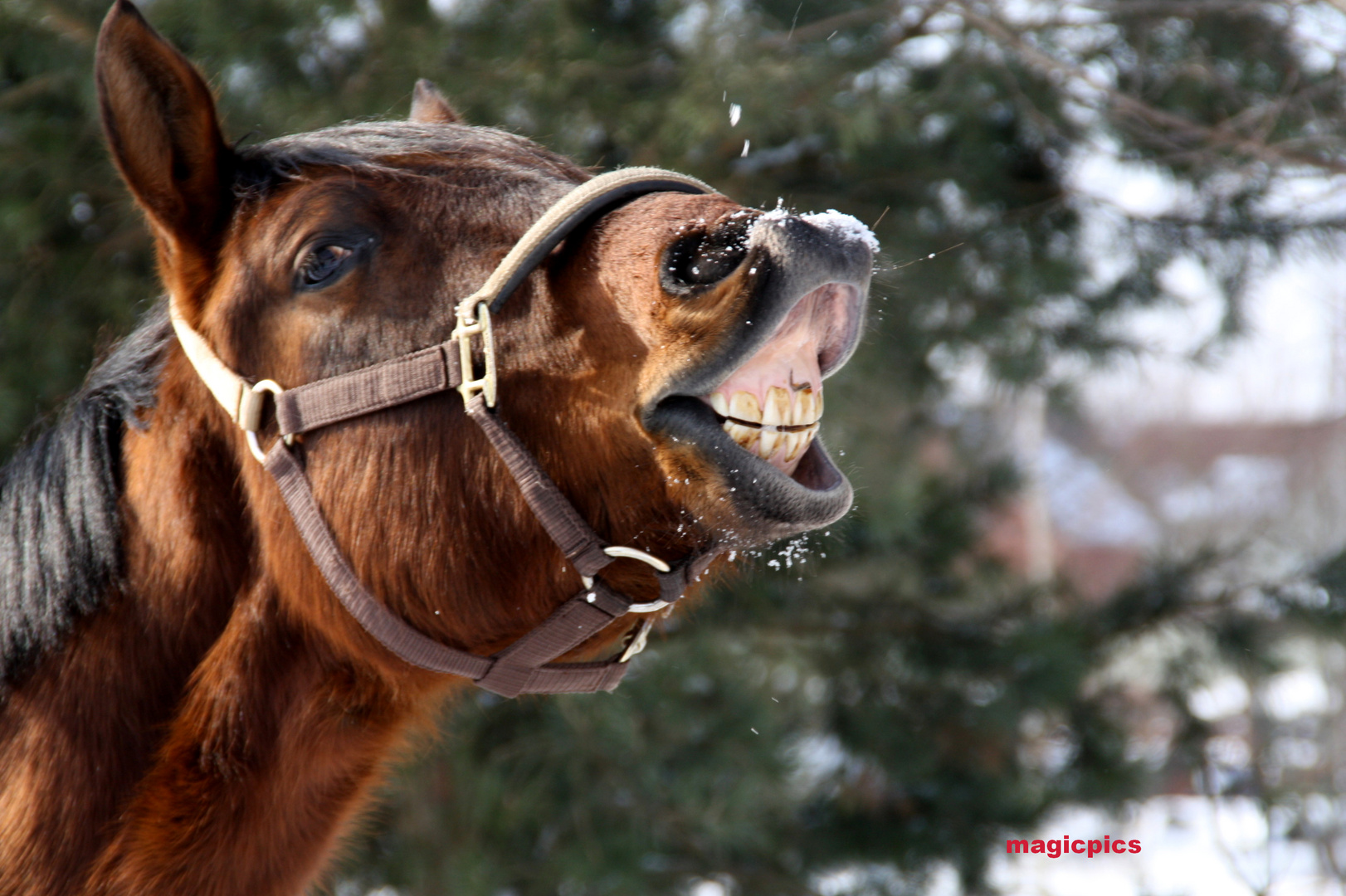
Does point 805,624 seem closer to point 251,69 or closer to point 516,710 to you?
point 516,710

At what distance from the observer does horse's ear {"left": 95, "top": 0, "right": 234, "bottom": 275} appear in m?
1.46

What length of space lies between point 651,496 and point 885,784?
412 cm

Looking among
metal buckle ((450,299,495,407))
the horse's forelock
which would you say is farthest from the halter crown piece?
the horse's forelock

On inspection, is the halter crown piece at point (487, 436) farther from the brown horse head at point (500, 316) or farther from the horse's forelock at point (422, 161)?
the horse's forelock at point (422, 161)

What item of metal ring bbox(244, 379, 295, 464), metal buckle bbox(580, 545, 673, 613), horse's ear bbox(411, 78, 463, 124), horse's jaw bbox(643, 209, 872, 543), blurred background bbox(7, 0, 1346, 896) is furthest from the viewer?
blurred background bbox(7, 0, 1346, 896)

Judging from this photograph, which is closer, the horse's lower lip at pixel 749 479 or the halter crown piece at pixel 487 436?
the horse's lower lip at pixel 749 479

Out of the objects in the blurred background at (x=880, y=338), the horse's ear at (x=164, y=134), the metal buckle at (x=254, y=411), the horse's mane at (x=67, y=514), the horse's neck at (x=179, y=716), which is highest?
the horse's ear at (x=164, y=134)

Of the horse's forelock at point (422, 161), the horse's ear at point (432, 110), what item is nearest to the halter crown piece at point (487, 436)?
the horse's forelock at point (422, 161)

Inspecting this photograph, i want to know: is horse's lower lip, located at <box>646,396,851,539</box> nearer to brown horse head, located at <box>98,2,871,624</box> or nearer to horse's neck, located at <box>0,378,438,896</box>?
brown horse head, located at <box>98,2,871,624</box>

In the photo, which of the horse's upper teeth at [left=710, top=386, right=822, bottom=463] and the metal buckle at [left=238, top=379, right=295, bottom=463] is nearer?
the horse's upper teeth at [left=710, top=386, right=822, bottom=463]

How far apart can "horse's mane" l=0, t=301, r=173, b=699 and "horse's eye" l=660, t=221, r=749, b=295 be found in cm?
96

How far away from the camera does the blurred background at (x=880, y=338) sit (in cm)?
352

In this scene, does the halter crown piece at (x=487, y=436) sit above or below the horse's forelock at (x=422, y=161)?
below

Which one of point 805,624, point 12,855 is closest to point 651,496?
point 12,855
